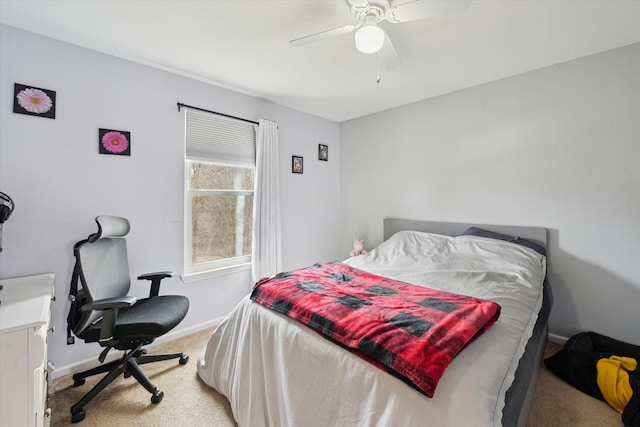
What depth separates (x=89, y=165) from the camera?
2.08 m

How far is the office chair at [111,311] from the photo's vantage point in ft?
5.27

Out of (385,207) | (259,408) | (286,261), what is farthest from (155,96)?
(385,207)

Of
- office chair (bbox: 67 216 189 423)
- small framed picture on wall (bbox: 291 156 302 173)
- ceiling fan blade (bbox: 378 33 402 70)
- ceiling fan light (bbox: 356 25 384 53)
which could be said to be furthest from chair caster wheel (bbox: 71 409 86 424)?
ceiling fan blade (bbox: 378 33 402 70)

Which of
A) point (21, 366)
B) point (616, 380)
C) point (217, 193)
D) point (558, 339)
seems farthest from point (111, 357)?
point (558, 339)

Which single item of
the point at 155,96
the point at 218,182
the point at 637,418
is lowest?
the point at 637,418

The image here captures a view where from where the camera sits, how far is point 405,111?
3.37 meters

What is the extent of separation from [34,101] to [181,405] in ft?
7.29

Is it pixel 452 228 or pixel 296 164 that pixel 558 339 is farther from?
pixel 296 164

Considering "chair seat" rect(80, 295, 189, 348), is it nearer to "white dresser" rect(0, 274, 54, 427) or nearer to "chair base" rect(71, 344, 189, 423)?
"chair base" rect(71, 344, 189, 423)

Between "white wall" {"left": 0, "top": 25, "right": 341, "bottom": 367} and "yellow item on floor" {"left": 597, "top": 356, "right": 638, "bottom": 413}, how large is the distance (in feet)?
9.66

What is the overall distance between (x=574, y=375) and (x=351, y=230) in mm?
2610

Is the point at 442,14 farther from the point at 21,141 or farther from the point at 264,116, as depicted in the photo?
the point at 21,141

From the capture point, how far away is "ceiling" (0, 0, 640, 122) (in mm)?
1678

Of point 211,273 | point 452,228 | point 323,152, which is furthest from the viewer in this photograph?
point 323,152
